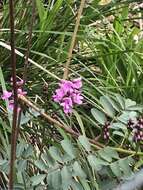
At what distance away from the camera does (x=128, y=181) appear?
524 millimetres

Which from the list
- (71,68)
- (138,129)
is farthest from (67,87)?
(71,68)

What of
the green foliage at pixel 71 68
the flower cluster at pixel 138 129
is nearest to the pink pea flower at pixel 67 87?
the flower cluster at pixel 138 129

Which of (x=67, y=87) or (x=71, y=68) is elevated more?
(x=67, y=87)

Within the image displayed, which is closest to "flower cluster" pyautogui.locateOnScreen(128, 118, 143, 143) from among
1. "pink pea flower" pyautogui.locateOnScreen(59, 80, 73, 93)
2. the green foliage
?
"pink pea flower" pyautogui.locateOnScreen(59, 80, 73, 93)

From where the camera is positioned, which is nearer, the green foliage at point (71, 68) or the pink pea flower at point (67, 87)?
the pink pea flower at point (67, 87)

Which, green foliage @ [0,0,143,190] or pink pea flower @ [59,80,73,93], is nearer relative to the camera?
pink pea flower @ [59,80,73,93]

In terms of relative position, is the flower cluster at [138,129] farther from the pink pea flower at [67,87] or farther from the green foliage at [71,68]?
the green foliage at [71,68]

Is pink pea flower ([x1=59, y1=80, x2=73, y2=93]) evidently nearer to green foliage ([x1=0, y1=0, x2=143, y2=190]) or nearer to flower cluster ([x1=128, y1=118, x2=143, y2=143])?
flower cluster ([x1=128, y1=118, x2=143, y2=143])

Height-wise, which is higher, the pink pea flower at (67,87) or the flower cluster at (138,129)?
the pink pea flower at (67,87)

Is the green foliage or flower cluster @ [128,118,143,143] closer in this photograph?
flower cluster @ [128,118,143,143]

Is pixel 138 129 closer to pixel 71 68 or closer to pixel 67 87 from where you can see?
pixel 67 87

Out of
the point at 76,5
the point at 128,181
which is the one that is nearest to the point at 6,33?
the point at 76,5

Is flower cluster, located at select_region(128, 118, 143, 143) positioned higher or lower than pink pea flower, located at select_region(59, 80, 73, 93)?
lower

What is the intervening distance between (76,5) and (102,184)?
1.15 meters
